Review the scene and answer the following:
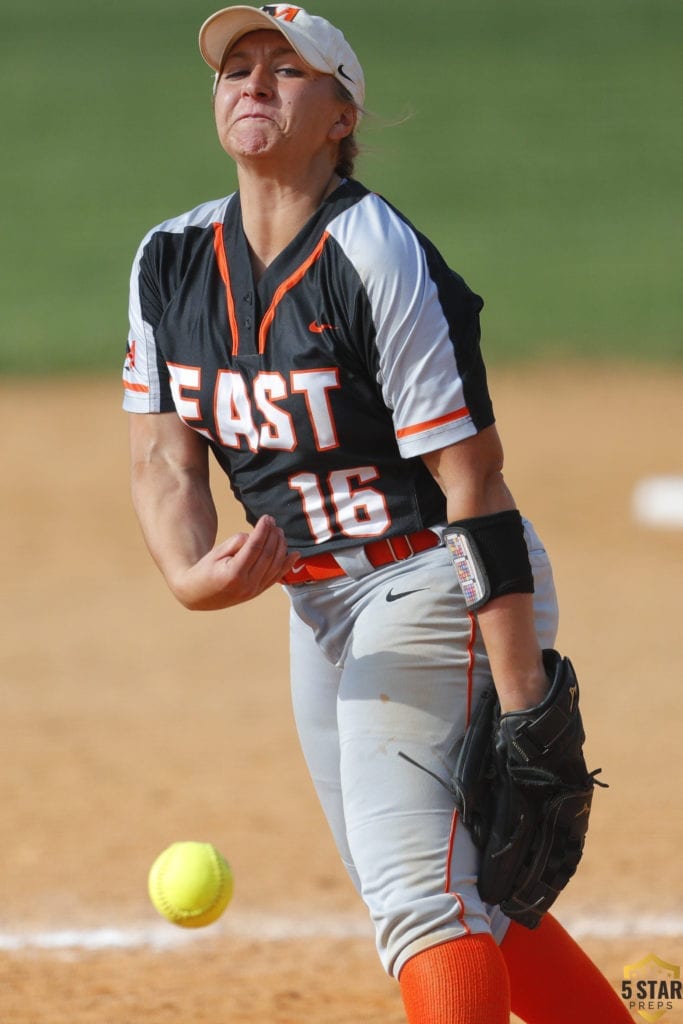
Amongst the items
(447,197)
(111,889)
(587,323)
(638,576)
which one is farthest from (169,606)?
(447,197)

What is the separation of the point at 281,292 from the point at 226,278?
146 mm

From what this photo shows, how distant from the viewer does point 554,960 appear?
2719mm

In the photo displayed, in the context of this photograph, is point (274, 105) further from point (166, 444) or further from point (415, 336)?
point (166, 444)

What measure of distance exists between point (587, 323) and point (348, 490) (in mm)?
10227

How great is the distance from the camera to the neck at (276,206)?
247cm

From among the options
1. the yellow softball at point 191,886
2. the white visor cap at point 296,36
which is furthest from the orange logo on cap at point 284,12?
the yellow softball at point 191,886

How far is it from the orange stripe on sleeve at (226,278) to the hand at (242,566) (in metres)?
0.33

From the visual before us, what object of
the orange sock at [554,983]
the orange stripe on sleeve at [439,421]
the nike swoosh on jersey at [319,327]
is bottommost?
the orange sock at [554,983]

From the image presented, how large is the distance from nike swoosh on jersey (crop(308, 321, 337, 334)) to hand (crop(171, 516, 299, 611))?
31 centimetres

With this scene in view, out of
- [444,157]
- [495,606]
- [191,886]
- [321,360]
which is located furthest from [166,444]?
[444,157]

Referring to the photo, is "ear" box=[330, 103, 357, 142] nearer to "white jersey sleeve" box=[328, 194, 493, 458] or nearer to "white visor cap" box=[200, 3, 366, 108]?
"white visor cap" box=[200, 3, 366, 108]

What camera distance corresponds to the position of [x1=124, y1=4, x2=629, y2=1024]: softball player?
2.29m

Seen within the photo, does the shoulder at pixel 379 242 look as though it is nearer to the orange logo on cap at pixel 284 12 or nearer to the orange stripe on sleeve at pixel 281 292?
the orange stripe on sleeve at pixel 281 292

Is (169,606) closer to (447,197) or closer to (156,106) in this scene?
(447,197)
